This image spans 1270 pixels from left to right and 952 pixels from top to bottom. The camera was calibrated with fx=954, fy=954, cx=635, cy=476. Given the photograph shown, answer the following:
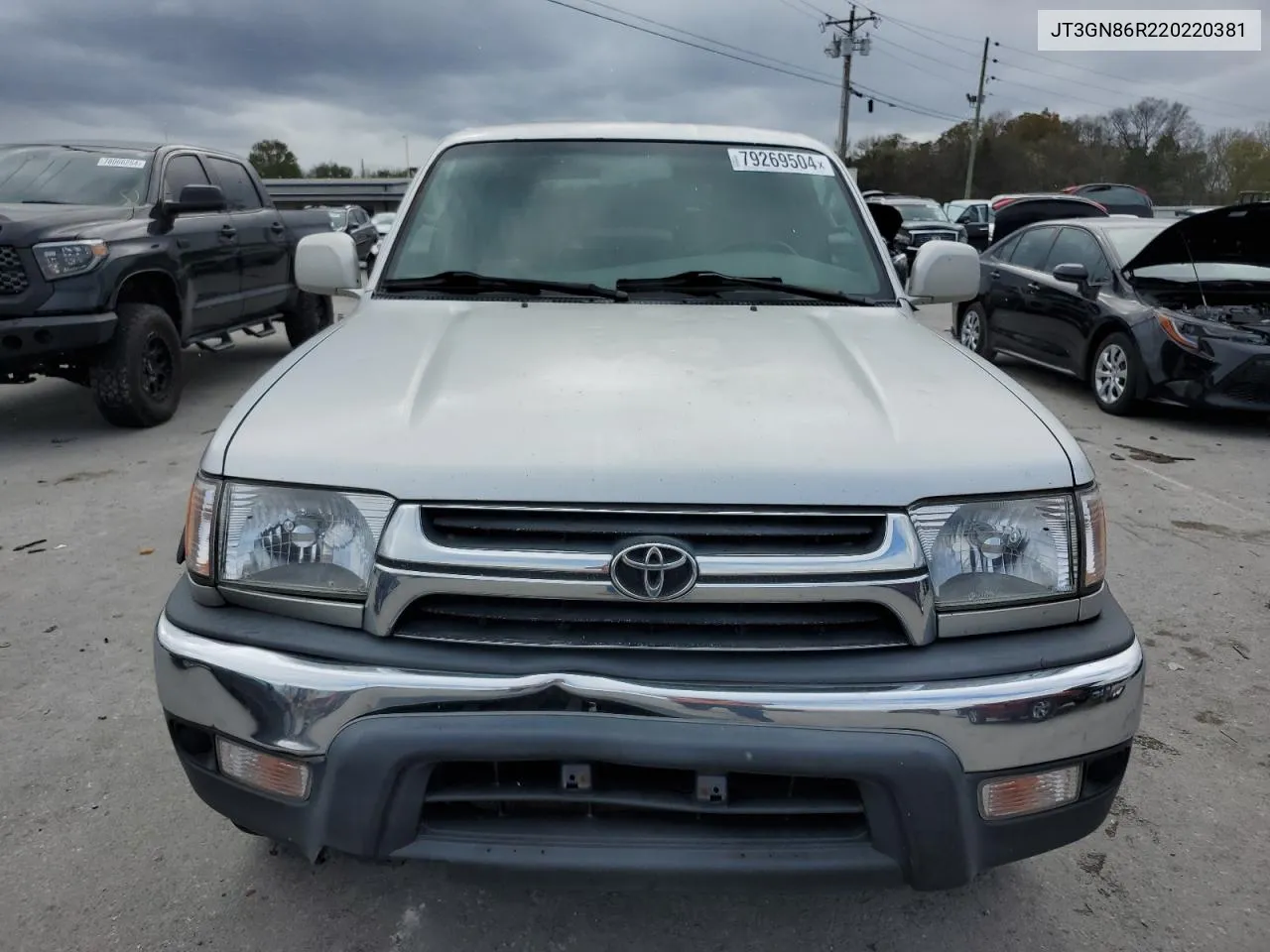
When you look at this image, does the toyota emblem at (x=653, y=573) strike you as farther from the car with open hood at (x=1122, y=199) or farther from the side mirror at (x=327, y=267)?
the car with open hood at (x=1122, y=199)

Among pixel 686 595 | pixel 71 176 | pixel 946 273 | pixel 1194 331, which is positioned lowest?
pixel 1194 331

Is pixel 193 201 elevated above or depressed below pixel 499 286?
above

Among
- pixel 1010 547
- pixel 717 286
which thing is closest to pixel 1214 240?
pixel 717 286

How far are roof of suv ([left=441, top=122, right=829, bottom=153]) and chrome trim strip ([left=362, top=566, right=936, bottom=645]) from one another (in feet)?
6.78

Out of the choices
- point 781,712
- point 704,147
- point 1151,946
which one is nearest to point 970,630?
point 781,712

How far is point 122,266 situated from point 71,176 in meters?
1.14

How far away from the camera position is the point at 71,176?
6.60m

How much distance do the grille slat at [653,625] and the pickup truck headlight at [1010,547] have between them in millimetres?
Result: 151

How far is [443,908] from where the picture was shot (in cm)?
213

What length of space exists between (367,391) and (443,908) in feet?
3.80

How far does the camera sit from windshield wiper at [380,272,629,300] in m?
2.80

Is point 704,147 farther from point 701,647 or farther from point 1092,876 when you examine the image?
point 1092,876

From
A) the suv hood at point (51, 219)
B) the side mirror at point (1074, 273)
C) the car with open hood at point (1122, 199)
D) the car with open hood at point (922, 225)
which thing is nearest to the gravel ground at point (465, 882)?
the suv hood at point (51, 219)

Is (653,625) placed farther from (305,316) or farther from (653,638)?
(305,316)
